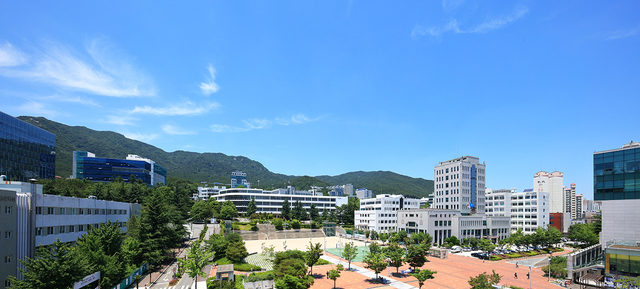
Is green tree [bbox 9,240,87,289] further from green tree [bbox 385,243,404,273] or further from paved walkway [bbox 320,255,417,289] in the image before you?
green tree [bbox 385,243,404,273]

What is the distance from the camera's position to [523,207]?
299 ft

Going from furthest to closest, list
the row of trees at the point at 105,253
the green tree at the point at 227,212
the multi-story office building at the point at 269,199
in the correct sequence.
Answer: the multi-story office building at the point at 269,199 < the green tree at the point at 227,212 < the row of trees at the point at 105,253

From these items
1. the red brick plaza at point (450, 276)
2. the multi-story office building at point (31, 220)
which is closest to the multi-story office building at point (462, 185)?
the red brick plaza at point (450, 276)

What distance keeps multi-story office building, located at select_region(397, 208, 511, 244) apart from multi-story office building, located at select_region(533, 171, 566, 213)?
61.8 m

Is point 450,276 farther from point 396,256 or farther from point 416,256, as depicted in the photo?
point 396,256

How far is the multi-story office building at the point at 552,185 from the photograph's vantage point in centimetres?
12281

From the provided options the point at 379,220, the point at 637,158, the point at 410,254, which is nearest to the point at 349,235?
the point at 379,220

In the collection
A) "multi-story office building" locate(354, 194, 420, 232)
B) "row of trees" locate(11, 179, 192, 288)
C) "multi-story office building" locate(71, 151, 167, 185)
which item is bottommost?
"multi-story office building" locate(354, 194, 420, 232)

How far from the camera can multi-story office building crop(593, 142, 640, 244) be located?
3838cm

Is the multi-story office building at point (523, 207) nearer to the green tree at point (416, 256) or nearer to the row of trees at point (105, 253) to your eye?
the green tree at point (416, 256)

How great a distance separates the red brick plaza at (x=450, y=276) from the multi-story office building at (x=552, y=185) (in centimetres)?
9161

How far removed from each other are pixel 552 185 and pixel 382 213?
267 feet

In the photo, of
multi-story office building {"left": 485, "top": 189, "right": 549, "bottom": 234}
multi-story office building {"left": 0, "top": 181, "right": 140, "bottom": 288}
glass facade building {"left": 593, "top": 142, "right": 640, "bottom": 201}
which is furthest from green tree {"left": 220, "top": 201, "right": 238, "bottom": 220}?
multi-story office building {"left": 485, "top": 189, "right": 549, "bottom": 234}

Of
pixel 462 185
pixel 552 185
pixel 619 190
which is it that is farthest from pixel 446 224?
pixel 552 185
